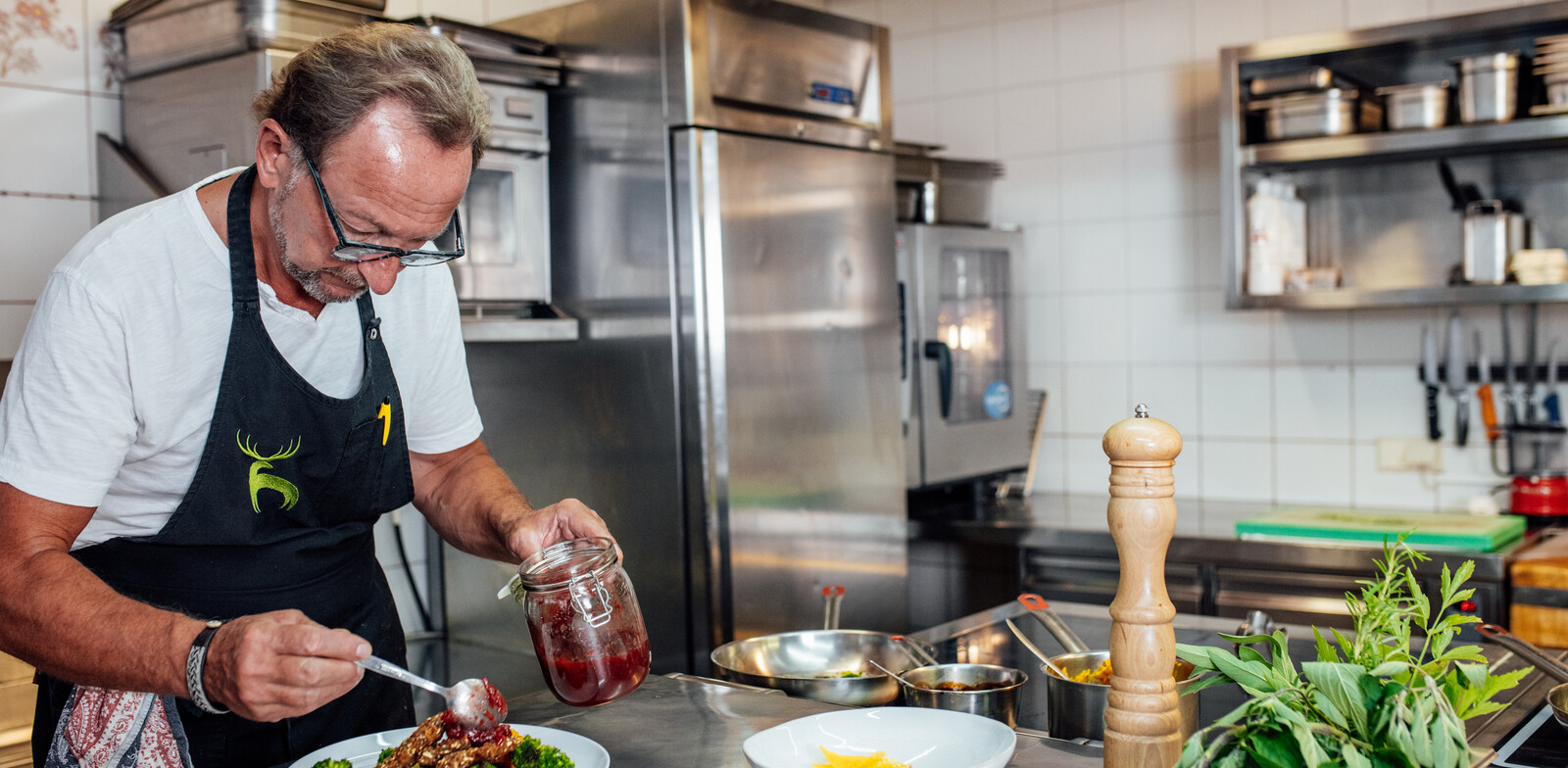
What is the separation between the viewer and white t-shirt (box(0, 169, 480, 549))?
129cm

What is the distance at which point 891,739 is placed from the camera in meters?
1.27

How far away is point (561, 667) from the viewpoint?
1.20 meters

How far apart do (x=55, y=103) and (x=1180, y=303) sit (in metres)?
2.95

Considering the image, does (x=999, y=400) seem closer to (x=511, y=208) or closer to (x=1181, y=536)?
(x=1181, y=536)

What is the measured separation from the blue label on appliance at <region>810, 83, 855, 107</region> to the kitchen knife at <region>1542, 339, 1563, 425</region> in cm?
187

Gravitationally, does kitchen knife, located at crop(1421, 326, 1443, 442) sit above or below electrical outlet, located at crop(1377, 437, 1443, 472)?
above

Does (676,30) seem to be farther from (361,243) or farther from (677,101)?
(361,243)

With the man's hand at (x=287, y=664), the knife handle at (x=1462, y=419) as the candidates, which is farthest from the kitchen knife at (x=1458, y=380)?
the man's hand at (x=287, y=664)

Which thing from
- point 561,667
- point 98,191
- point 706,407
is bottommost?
point 561,667

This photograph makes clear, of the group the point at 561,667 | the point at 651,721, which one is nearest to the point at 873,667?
the point at 651,721

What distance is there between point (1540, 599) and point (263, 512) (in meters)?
2.53

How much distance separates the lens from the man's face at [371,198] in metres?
1.33

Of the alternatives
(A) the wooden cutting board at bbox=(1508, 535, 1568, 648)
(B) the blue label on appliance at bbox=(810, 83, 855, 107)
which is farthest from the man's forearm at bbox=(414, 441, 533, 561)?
(A) the wooden cutting board at bbox=(1508, 535, 1568, 648)

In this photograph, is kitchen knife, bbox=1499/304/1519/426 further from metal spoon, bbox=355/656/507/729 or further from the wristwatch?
the wristwatch
